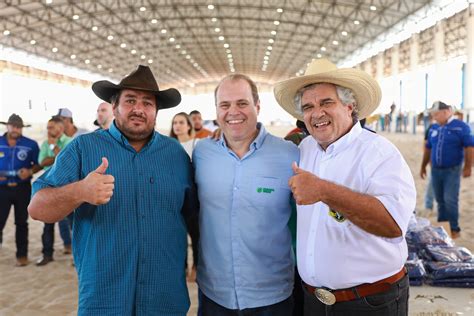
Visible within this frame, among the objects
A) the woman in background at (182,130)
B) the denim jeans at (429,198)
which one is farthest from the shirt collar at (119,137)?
the denim jeans at (429,198)

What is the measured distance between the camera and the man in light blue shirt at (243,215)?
2.08m

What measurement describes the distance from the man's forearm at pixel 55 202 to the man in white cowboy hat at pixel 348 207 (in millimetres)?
937

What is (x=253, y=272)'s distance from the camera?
81.7 inches

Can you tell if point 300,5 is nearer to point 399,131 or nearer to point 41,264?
point 399,131

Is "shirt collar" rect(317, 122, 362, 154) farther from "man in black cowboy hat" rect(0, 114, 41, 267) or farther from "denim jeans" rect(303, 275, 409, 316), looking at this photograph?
"man in black cowboy hat" rect(0, 114, 41, 267)

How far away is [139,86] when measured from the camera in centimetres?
215

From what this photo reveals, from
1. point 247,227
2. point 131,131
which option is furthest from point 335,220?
point 131,131

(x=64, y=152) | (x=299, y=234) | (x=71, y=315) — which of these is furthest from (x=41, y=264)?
(x=299, y=234)

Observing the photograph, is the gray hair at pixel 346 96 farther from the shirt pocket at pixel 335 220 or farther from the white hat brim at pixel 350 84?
the shirt pocket at pixel 335 220

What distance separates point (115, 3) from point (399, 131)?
18.0 m

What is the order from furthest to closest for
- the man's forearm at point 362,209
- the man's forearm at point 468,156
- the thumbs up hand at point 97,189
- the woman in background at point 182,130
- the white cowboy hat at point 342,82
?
the man's forearm at point 468,156 < the woman in background at point 182,130 < the white cowboy hat at point 342,82 < the thumbs up hand at point 97,189 < the man's forearm at point 362,209

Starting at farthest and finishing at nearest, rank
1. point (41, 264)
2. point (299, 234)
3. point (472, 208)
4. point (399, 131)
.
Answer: point (399, 131)
point (472, 208)
point (41, 264)
point (299, 234)

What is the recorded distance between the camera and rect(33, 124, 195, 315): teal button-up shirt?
197 centimetres

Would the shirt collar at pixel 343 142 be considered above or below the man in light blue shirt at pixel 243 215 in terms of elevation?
above
